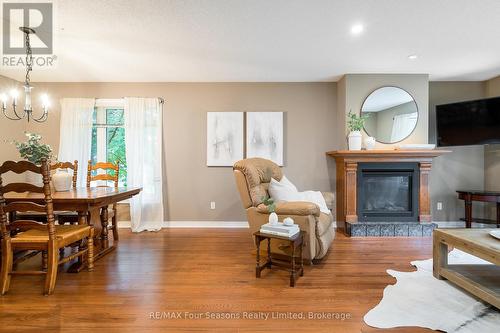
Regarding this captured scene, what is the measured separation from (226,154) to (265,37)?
195cm

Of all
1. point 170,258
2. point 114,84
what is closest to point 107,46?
point 114,84

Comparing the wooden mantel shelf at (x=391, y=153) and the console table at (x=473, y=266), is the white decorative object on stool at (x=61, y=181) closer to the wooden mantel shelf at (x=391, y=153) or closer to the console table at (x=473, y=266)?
the wooden mantel shelf at (x=391, y=153)

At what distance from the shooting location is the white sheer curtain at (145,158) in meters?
3.95

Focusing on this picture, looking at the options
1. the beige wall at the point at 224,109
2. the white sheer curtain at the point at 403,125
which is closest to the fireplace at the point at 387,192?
the white sheer curtain at the point at 403,125

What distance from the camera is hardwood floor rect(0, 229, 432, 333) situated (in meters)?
1.65

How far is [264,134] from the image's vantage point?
13.5 ft

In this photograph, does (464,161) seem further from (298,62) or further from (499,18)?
(298,62)

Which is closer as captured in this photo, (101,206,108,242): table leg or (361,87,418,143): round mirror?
(101,206,108,242): table leg

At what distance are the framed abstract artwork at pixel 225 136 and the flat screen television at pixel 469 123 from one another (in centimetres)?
309

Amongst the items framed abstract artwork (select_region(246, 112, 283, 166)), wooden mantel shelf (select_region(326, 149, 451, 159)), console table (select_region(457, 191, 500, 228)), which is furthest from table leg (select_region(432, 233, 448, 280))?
framed abstract artwork (select_region(246, 112, 283, 166))

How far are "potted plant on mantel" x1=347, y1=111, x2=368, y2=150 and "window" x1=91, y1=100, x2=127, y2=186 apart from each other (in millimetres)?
3630

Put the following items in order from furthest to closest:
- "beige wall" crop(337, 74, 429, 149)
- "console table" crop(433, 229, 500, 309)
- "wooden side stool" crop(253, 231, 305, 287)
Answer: "beige wall" crop(337, 74, 429, 149)
"wooden side stool" crop(253, 231, 305, 287)
"console table" crop(433, 229, 500, 309)

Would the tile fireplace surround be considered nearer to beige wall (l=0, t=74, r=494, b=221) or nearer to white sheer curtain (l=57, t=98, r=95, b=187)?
beige wall (l=0, t=74, r=494, b=221)

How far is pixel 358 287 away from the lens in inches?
83.0
